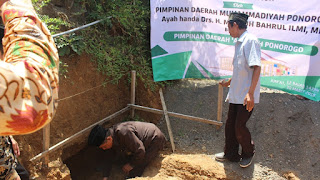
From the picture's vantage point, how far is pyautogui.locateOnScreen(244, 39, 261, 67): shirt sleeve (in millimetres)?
3368

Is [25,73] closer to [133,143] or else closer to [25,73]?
[25,73]

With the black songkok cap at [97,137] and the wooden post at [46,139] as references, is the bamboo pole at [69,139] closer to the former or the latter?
the wooden post at [46,139]

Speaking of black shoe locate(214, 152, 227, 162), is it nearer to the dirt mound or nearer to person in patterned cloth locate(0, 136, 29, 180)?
the dirt mound

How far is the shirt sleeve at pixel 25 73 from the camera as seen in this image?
31.0 inches

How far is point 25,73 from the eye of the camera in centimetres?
81

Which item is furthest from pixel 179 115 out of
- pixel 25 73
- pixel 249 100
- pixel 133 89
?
pixel 25 73

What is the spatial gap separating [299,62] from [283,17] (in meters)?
0.66

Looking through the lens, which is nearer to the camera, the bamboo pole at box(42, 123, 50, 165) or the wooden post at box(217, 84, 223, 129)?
the bamboo pole at box(42, 123, 50, 165)

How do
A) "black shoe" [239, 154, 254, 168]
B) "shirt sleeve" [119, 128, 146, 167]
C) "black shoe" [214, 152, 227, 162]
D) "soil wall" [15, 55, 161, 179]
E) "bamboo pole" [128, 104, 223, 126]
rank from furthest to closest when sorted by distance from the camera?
"bamboo pole" [128, 104, 223, 126]
"black shoe" [214, 152, 227, 162]
"shirt sleeve" [119, 128, 146, 167]
"black shoe" [239, 154, 254, 168]
"soil wall" [15, 55, 161, 179]

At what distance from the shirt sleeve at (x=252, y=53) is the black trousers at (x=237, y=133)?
0.58 meters

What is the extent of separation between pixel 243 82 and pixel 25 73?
3.08 meters

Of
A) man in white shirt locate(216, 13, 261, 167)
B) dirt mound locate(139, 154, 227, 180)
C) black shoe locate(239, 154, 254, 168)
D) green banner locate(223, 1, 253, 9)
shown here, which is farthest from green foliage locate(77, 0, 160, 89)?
black shoe locate(239, 154, 254, 168)

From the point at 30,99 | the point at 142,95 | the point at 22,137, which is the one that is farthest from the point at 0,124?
the point at 142,95

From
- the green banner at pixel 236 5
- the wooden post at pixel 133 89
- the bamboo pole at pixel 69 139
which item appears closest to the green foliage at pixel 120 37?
the wooden post at pixel 133 89
